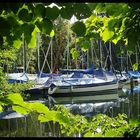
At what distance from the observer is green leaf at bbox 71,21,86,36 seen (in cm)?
229

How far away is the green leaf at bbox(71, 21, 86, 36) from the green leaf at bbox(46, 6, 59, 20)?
120 mm

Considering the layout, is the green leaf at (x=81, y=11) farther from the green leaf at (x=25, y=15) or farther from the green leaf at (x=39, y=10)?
the green leaf at (x=25, y=15)

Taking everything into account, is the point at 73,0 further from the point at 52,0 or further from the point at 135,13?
the point at 135,13

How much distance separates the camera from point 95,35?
3.52m

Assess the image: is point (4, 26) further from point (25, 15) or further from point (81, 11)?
point (81, 11)

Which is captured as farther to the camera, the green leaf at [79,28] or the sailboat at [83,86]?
the sailboat at [83,86]

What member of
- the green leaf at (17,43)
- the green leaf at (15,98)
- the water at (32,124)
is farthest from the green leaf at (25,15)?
the water at (32,124)

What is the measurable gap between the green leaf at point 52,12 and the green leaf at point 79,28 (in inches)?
4.7

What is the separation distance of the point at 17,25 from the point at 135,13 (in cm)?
91

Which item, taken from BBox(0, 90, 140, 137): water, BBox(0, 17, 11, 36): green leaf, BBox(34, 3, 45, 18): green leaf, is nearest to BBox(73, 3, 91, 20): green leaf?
BBox(34, 3, 45, 18): green leaf

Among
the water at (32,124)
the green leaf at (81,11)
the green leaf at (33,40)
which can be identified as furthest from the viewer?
the water at (32,124)

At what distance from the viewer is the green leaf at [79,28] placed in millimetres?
2295

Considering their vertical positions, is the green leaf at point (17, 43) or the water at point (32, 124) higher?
the green leaf at point (17, 43)

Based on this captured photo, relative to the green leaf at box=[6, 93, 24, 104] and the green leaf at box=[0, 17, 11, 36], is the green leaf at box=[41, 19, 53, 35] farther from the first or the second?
the green leaf at box=[6, 93, 24, 104]
